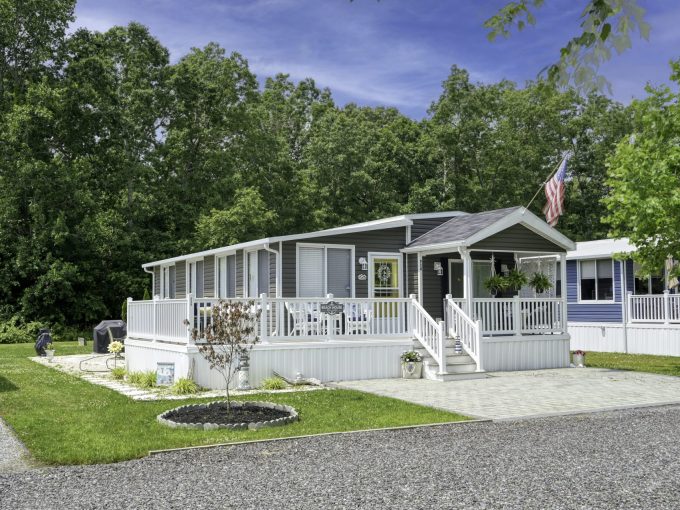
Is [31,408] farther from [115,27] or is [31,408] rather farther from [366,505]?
[115,27]

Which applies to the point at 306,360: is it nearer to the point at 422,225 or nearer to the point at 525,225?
the point at 422,225

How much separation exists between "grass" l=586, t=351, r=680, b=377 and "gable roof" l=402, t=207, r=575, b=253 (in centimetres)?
323

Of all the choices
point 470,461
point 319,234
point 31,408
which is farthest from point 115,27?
point 470,461

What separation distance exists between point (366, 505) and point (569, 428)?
4.48m

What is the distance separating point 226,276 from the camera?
20578 millimetres

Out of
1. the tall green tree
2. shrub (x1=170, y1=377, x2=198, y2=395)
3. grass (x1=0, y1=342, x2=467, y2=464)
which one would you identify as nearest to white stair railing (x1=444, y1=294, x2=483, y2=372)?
grass (x1=0, y1=342, x2=467, y2=464)

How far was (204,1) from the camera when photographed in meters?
7.39

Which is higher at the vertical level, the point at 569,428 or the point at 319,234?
the point at 319,234

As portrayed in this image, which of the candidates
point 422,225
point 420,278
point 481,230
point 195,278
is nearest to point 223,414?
point 481,230

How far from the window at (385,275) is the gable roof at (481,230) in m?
0.47

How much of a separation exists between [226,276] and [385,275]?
4910 mm

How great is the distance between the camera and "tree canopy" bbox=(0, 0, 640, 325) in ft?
105

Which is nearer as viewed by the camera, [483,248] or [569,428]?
[569,428]

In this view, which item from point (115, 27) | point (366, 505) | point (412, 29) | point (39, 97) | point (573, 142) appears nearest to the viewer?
point (412, 29)
